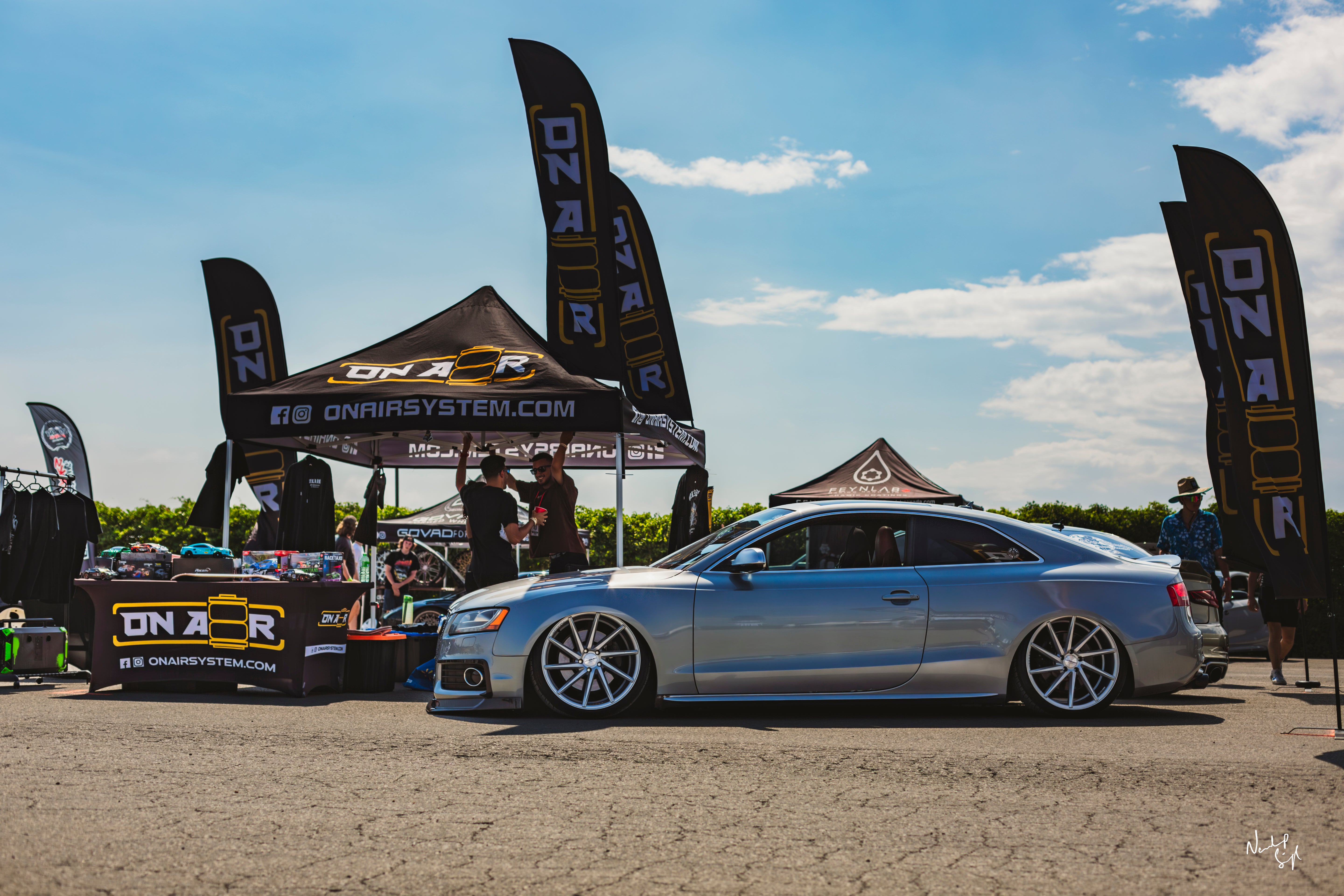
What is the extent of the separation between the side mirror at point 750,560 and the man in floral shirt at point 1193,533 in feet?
19.8

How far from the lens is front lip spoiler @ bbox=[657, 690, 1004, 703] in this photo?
688 centimetres

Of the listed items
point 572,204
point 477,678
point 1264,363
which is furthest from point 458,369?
point 1264,363

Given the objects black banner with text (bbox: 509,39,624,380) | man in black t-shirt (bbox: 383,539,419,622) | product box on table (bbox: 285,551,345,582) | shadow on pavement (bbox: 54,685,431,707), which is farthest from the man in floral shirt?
man in black t-shirt (bbox: 383,539,419,622)

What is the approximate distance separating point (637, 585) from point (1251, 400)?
4.25m

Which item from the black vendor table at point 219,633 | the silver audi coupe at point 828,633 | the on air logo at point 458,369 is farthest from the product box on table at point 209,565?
the silver audi coupe at point 828,633

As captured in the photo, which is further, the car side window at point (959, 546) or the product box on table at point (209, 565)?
the product box on table at point (209, 565)

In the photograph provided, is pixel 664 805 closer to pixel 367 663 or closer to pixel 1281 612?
pixel 367 663

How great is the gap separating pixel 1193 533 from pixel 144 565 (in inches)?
399

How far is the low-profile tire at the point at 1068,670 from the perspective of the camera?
7.05m

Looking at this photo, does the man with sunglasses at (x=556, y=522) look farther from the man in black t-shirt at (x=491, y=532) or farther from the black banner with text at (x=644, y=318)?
the black banner with text at (x=644, y=318)

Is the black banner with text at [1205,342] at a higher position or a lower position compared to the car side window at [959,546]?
higher

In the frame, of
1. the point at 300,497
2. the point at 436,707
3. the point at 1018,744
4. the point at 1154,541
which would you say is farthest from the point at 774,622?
the point at 1154,541

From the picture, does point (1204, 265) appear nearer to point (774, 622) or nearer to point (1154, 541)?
point (774, 622)

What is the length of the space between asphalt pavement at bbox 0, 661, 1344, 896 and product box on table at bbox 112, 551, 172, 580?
7.72 ft
